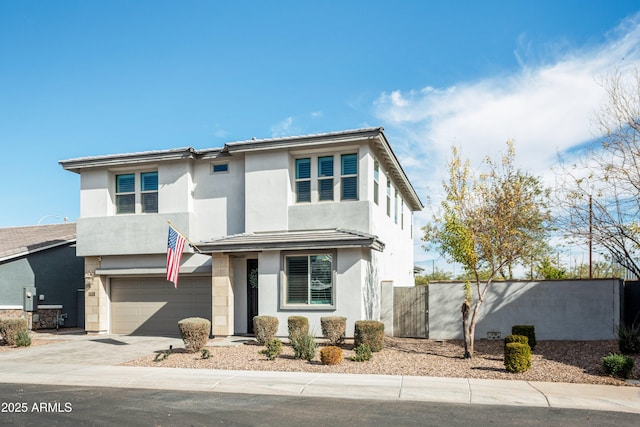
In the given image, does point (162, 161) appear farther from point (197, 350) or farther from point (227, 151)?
point (197, 350)

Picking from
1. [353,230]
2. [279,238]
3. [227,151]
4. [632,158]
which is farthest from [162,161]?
[632,158]

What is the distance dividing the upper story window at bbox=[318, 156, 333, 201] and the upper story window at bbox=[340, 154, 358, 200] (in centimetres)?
46

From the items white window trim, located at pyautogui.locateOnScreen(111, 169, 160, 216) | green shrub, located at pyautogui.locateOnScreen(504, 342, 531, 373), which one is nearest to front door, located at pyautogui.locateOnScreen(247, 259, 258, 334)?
white window trim, located at pyautogui.locateOnScreen(111, 169, 160, 216)

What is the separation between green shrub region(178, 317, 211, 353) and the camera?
15609mm

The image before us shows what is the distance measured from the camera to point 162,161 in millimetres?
21469

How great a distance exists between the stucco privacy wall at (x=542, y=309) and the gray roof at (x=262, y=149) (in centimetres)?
565

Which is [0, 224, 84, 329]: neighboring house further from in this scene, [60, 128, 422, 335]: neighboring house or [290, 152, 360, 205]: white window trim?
[290, 152, 360, 205]: white window trim

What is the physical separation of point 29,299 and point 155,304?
652 cm

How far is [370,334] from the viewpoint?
50.3ft

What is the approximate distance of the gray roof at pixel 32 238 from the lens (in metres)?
24.5

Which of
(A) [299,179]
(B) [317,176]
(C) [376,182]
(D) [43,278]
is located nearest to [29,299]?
(D) [43,278]

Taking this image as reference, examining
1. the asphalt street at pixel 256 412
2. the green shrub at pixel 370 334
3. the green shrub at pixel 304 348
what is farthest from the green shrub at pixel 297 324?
the asphalt street at pixel 256 412

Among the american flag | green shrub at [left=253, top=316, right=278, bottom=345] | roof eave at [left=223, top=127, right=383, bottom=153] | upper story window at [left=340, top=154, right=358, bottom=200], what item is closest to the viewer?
green shrub at [left=253, top=316, right=278, bottom=345]

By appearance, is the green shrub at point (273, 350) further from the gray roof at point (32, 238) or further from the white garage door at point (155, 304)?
the gray roof at point (32, 238)
